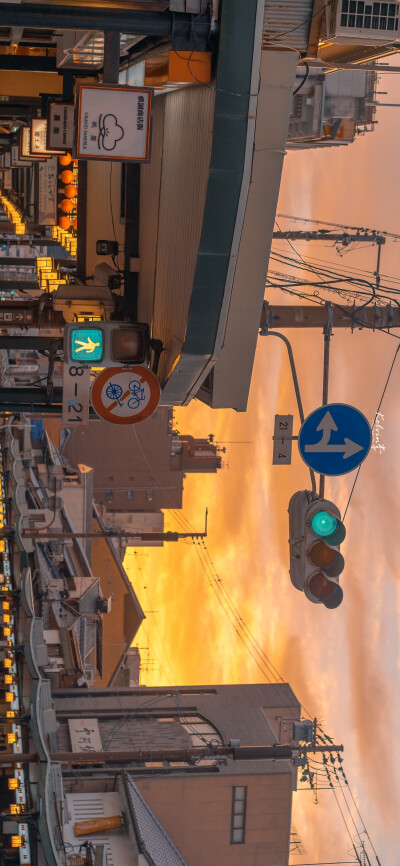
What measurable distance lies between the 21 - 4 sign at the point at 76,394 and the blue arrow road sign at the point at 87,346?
14.3 inches

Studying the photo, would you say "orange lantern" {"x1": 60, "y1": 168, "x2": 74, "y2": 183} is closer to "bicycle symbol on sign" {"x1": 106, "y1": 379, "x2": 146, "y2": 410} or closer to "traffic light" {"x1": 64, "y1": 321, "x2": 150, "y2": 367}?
"traffic light" {"x1": 64, "y1": 321, "x2": 150, "y2": 367}

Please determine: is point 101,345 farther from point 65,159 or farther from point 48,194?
point 48,194

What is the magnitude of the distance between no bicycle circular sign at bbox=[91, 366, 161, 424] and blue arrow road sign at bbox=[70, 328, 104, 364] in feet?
2.54

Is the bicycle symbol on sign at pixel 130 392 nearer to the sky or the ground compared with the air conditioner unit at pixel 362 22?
nearer to the ground

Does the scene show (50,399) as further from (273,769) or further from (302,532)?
(273,769)

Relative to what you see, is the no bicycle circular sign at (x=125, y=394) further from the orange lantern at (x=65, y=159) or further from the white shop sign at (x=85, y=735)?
the white shop sign at (x=85, y=735)

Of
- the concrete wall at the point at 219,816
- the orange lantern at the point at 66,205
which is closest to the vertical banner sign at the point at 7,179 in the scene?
the orange lantern at the point at 66,205

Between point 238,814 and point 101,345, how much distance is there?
2478 centimetres

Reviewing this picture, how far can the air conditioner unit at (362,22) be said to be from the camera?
1252cm

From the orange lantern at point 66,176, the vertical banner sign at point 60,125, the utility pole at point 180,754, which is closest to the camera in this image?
the vertical banner sign at point 60,125

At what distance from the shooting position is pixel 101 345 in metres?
A: 14.0

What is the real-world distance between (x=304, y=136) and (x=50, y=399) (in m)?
30.3

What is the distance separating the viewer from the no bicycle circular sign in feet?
43.2

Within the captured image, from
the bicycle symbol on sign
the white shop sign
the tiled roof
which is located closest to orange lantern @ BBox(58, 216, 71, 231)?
the bicycle symbol on sign
